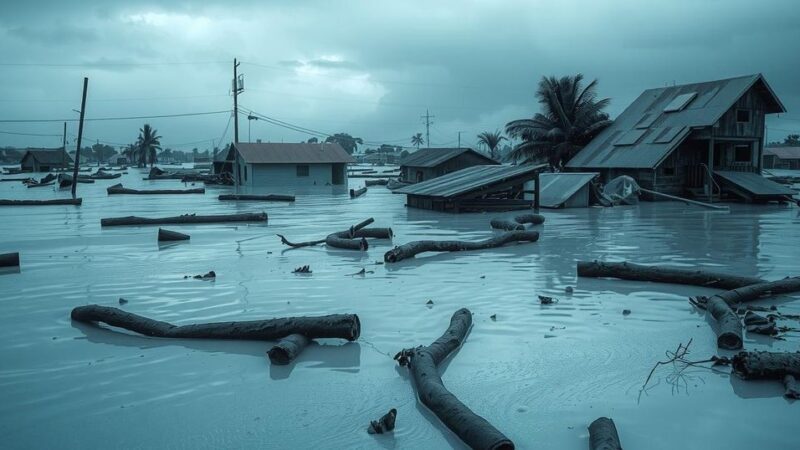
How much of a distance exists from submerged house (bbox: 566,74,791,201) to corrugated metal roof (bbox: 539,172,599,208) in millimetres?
4387

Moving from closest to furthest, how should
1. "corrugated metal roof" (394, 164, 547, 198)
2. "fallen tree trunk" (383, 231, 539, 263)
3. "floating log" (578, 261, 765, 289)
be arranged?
1. "floating log" (578, 261, 765, 289)
2. "fallen tree trunk" (383, 231, 539, 263)
3. "corrugated metal roof" (394, 164, 547, 198)

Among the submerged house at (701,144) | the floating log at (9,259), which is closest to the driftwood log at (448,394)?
the floating log at (9,259)

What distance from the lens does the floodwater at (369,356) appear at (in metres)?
5.64

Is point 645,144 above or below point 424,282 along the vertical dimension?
above

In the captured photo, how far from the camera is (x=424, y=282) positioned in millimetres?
11562

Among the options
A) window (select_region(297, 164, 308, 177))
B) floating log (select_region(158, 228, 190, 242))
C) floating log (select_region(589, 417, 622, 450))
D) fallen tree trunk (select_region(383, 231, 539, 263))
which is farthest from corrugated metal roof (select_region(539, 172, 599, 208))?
window (select_region(297, 164, 308, 177))

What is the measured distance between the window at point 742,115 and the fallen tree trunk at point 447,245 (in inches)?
879

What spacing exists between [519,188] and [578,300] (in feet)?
68.0

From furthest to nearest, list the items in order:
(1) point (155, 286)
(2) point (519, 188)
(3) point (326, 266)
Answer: (2) point (519, 188) < (3) point (326, 266) < (1) point (155, 286)

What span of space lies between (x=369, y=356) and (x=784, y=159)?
97223mm

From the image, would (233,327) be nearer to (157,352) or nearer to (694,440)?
(157,352)

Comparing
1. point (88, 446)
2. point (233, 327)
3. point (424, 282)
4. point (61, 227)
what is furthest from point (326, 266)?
point (61, 227)

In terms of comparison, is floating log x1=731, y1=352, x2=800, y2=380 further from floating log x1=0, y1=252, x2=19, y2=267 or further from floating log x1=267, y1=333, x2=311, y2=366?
floating log x1=0, y1=252, x2=19, y2=267

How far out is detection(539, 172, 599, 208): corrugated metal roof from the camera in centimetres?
2886
